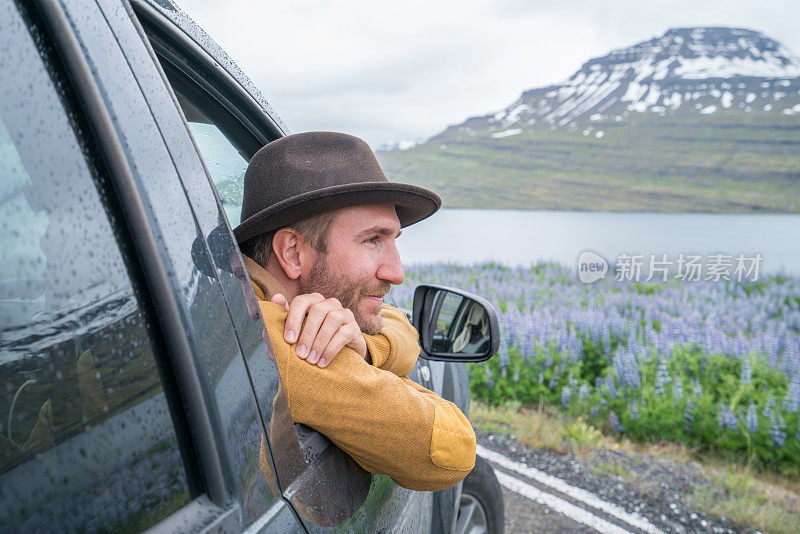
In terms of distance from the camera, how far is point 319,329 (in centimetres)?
120

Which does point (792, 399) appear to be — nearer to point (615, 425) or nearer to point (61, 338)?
point (615, 425)

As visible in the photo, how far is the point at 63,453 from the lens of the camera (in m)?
0.68

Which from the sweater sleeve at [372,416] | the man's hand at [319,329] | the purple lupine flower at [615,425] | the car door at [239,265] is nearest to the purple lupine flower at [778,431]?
the purple lupine flower at [615,425]

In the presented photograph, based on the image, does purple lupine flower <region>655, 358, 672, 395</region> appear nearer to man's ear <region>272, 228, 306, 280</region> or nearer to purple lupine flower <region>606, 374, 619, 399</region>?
purple lupine flower <region>606, 374, 619, 399</region>

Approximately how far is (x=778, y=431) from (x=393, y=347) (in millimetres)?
4107

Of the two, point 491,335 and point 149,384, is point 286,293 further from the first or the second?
point 491,335

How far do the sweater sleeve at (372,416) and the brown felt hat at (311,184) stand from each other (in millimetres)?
339

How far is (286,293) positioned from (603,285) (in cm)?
963

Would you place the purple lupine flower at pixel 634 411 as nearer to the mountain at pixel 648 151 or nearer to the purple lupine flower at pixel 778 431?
the purple lupine flower at pixel 778 431

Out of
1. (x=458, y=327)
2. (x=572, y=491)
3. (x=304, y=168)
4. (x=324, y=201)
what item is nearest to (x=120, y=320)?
(x=324, y=201)

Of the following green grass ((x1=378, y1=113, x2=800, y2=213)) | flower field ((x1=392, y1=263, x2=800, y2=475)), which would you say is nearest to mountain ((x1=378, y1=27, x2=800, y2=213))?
green grass ((x1=378, y1=113, x2=800, y2=213))

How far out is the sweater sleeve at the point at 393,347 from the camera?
148cm

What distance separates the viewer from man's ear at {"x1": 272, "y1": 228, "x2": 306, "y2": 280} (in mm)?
1509

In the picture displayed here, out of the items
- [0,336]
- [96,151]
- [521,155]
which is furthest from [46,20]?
[521,155]
